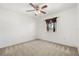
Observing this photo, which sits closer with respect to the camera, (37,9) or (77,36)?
(77,36)

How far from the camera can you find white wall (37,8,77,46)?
1.16m

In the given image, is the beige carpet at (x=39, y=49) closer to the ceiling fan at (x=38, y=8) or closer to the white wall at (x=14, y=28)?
the white wall at (x=14, y=28)

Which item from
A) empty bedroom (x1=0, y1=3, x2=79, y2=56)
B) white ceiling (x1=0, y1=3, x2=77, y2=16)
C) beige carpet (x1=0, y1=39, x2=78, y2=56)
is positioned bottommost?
beige carpet (x1=0, y1=39, x2=78, y2=56)

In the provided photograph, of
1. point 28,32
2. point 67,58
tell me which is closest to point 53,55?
point 67,58

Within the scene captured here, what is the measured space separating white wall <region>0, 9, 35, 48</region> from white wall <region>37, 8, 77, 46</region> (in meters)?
0.13

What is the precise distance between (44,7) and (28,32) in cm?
40

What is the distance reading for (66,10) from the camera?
119cm

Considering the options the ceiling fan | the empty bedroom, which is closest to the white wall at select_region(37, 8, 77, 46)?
the empty bedroom

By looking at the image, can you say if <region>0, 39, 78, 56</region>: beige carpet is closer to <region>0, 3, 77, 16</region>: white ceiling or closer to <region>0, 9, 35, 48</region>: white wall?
<region>0, 9, 35, 48</region>: white wall

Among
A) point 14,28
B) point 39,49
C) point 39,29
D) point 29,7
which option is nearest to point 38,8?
point 29,7

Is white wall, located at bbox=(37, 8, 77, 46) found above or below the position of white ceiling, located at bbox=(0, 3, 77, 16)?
→ below

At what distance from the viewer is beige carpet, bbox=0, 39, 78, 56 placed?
116cm

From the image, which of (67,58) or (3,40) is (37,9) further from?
(67,58)

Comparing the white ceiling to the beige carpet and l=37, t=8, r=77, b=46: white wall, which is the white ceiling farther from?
the beige carpet
